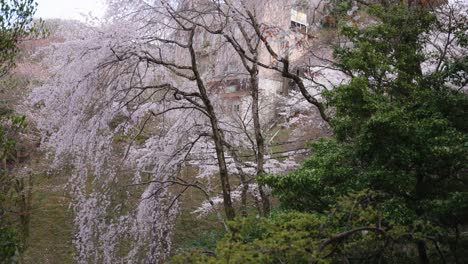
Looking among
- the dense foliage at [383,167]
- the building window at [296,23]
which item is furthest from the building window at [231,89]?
the dense foliage at [383,167]

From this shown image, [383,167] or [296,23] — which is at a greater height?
[296,23]

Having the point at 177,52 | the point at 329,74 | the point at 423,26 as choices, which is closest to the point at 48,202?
the point at 177,52

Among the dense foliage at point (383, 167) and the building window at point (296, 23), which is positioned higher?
the building window at point (296, 23)

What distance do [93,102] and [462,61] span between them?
4.64 metres

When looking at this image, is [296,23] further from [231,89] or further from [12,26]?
[12,26]

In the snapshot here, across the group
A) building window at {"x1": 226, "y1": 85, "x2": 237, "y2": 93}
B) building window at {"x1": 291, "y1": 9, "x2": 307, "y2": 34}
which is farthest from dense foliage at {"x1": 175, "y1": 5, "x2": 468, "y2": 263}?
building window at {"x1": 226, "y1": 85, "x2": 237, "y2": 93}

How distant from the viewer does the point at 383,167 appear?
409 centimetres

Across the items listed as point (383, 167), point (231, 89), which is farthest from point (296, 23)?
point (383, 167)

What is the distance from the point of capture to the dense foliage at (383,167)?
3375 mm

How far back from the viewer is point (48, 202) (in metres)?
12.8

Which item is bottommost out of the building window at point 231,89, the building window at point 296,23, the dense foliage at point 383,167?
the dense foliage at point 383,167

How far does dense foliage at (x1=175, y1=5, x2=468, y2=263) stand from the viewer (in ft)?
11.1

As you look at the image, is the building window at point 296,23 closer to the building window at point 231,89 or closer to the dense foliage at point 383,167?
the dense foliage at point 383,167

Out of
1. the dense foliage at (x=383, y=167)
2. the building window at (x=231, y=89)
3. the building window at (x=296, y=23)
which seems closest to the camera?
the dense foliage at (x=383, y=167)
